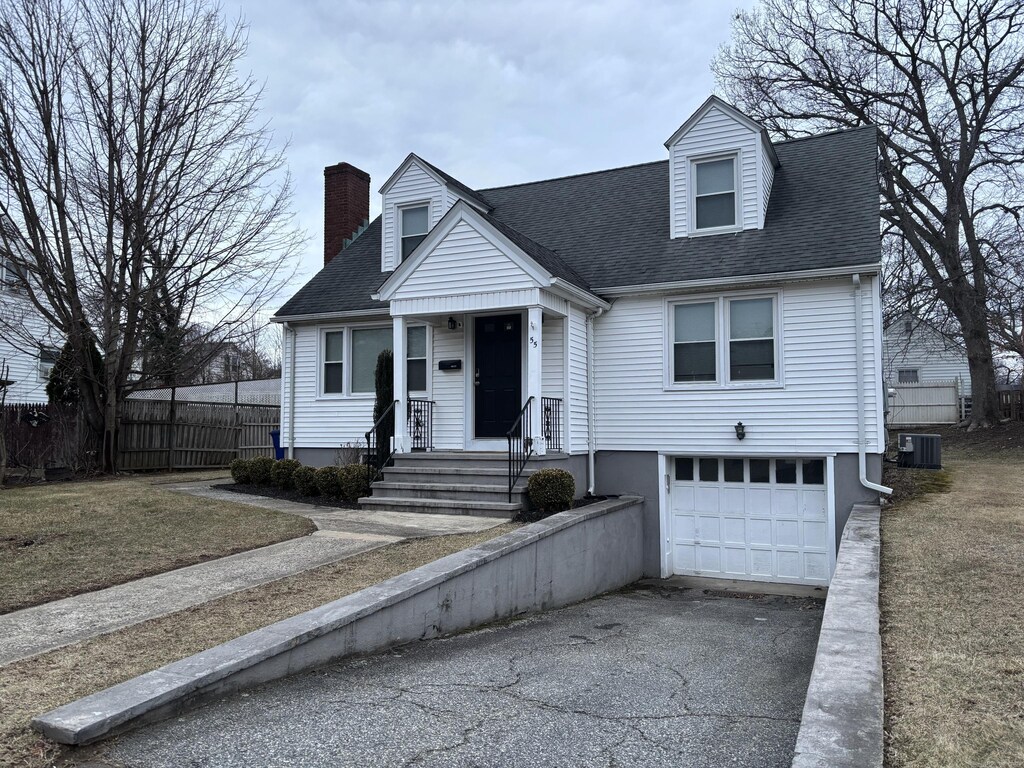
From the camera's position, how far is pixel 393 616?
5984 mm

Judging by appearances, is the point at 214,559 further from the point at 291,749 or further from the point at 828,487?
the point at 828,487

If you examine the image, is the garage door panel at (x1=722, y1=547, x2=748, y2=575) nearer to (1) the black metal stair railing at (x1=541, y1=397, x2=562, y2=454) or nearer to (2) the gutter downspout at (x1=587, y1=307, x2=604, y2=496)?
(2) the gutter downspout at (x1=587, y1=307, x2=604, y2=496)

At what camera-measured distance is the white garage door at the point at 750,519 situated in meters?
12.2

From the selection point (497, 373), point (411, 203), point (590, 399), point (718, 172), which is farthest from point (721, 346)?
point (411, 203)

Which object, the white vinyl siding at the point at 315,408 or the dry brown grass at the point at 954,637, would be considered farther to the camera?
the white vinyl siding at the point at 315,408

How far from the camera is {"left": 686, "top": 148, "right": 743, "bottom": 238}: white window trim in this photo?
13.3 metres

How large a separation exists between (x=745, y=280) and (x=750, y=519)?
12.7 ft

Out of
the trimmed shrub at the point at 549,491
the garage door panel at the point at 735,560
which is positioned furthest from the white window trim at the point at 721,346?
the trimmed shrub at the point at 549,491

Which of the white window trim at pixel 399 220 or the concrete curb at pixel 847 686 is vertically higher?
the white window trim at pixel 399 220

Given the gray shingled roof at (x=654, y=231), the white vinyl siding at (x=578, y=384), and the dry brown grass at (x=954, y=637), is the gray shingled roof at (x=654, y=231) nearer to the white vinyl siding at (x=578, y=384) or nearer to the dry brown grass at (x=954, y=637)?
the white vinyl siding at (x=578, y=384)

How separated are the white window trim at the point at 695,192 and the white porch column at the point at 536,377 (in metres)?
3.55

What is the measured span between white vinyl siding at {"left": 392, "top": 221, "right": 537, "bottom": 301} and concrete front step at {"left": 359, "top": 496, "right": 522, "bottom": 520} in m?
3.38

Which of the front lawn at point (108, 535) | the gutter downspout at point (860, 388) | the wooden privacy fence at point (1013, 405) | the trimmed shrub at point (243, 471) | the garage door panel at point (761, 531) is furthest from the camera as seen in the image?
the wooden privacy fence at point (1013, 405)

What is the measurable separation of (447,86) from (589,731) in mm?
14004
